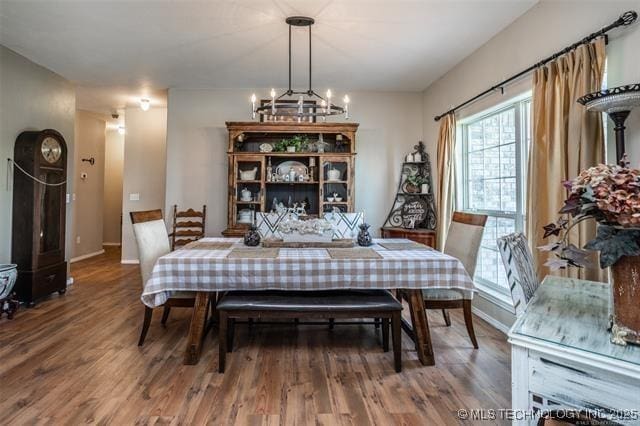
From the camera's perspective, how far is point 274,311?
2.27m

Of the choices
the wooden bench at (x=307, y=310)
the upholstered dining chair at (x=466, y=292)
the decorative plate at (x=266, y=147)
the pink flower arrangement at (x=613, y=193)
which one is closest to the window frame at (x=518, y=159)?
the upholstered dining chair at (x=466, y=292)

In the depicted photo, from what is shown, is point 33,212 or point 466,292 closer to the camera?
point 466,292

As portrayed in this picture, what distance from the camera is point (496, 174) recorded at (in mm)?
3395

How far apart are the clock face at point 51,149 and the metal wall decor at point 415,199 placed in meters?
4.05

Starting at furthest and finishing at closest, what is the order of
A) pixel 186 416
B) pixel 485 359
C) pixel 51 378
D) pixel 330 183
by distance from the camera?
pixel 330 183
pixel 485 359
pixel 51 378
pixel 186 416

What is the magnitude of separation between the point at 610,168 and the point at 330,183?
3654 mm

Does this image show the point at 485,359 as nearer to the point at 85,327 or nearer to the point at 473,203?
the point at 473,203

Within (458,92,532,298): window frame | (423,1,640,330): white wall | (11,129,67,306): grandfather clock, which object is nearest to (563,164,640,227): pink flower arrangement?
(423,1,640,330): white wall

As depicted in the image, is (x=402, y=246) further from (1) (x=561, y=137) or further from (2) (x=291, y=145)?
(2) (x=291, y=145)

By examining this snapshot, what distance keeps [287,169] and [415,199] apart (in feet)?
5.83

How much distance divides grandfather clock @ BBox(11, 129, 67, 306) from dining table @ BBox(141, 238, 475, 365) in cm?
221

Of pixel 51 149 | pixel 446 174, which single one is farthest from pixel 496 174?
pixel 51 149

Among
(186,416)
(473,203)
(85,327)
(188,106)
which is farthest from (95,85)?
(473,203)

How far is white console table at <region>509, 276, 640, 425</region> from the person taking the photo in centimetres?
92
